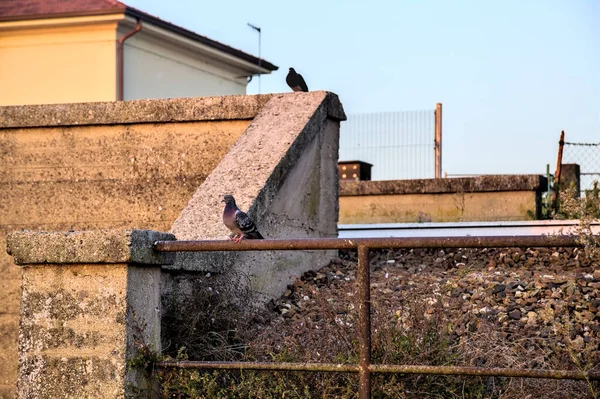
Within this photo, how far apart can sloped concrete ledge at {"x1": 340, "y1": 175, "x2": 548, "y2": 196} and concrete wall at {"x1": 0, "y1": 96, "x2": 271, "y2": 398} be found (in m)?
6.02

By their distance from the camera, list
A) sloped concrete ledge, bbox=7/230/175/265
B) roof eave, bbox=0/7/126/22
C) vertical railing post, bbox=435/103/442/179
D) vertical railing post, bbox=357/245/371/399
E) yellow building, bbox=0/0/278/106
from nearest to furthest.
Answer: vertical railing post, bbox=357/245/371/399, sloped concrete ledge, bbox=7/230/175/265, vertical railing post, bbox=435/103/442/179, roof eave, bbox=0/7/126/22, yellow building, bbox=0/0/278/106

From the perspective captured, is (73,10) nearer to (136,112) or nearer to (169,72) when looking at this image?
(169,72)

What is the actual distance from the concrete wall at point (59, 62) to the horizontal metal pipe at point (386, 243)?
18.7 m

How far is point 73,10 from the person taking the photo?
22719 millimetres

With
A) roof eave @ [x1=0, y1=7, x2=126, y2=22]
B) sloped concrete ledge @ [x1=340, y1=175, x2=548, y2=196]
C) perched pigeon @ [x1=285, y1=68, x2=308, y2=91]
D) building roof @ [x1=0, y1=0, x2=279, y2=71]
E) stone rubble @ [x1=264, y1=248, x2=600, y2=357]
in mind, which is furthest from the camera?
building roof @ [x1=0, y1=0, x2=279, y2=71]

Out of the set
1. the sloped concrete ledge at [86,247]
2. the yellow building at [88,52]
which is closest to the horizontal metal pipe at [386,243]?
the sloped concrete ledge at [86,247]

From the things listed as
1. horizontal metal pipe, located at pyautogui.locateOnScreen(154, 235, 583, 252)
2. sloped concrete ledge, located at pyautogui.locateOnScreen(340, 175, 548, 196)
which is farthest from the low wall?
sloped concrete ledge, located at pyautogui.locateOnScreen(340, 175, 548, 196)

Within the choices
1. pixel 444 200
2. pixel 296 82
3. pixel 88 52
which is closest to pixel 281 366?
pixel 296 82

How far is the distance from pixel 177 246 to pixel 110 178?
3802 mm

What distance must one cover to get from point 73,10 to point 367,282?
64.9 ft

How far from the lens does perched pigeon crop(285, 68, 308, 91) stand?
977cm

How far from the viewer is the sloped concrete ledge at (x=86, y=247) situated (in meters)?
4.74

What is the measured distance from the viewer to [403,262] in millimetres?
7824

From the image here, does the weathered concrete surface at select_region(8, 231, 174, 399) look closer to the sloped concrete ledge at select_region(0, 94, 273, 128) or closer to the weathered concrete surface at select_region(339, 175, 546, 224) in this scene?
the sloped concrete ledge at select_region(0, 94, 273, 128)
